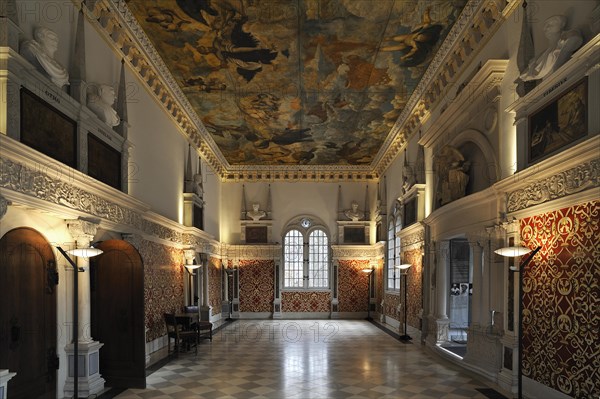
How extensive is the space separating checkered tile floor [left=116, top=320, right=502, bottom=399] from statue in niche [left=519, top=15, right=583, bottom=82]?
17.3ft

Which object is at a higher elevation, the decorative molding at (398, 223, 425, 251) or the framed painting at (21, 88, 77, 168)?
the framed painting at (21, 88, 77, 168)

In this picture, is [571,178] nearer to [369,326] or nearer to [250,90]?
[250,90]

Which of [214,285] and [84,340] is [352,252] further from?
[84,340]

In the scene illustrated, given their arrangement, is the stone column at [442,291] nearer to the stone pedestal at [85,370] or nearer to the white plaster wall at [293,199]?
the stone pedestal at [85,370]

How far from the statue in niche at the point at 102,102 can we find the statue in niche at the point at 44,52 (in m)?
1.31

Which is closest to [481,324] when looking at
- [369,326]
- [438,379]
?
[438,379]

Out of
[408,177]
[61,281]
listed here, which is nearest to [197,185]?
[408,177]

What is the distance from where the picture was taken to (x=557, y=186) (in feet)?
21.7

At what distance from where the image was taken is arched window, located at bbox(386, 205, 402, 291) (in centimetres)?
1823

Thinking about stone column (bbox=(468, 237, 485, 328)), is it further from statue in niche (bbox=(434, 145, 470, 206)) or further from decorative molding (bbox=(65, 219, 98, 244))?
decorative molding (bbox=(65, 219, 98, 244))

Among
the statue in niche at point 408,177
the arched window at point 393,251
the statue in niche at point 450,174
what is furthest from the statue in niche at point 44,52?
the arched window at point 393,251

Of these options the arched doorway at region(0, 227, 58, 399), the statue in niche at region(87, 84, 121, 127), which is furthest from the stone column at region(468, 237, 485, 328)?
the arched doorway at region(0, 227, 58, 399)

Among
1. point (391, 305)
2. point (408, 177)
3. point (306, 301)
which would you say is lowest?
point (306, 301)

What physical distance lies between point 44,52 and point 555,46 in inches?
275
